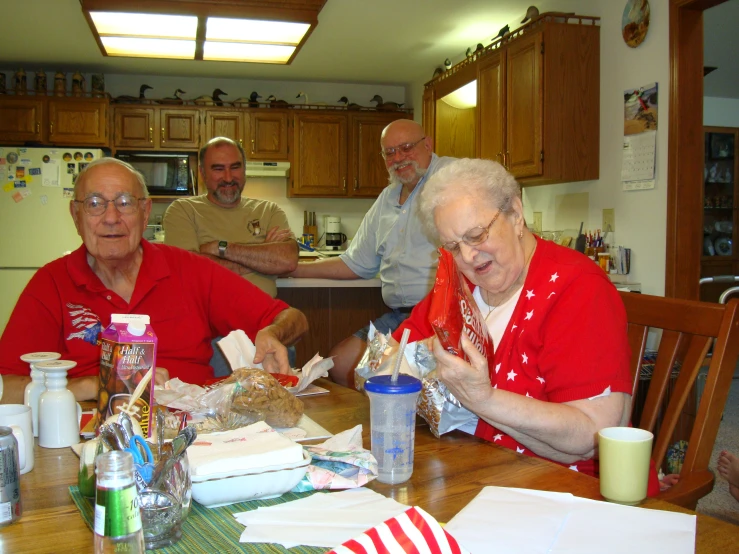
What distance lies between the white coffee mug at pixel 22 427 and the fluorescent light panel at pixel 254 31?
2.80 metres

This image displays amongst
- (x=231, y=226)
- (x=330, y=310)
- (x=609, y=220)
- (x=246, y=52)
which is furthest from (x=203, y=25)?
(x=609, y=220)

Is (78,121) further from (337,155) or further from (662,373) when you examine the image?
(662,373)

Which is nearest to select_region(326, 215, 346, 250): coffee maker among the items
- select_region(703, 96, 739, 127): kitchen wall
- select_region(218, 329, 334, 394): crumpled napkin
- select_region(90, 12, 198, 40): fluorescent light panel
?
select_region(90, 12, 198, 40): fluorescent light panel

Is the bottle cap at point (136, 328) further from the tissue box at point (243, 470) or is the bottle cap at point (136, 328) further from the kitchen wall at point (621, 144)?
the kitchen wall at point (621, 144)

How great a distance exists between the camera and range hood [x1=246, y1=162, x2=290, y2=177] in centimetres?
627

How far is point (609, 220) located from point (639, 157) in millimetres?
409

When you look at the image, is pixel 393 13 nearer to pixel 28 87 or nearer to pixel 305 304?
pixel 305 304

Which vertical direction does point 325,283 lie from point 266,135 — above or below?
below

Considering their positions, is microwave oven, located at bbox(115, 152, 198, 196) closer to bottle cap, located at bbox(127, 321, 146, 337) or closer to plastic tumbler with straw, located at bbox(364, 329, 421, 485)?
bottle cap, located at bbox(127, 321, 146, 337)

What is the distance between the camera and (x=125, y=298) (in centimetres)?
188

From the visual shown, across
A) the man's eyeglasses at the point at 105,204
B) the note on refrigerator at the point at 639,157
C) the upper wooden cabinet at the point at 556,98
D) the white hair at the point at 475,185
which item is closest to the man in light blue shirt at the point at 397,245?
the upper wooden cabinet at the point at 556,98

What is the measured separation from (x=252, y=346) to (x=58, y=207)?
473 centimetres

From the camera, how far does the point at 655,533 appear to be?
859 millimetres

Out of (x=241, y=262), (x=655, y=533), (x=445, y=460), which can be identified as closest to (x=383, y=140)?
(x=241, y=262)
